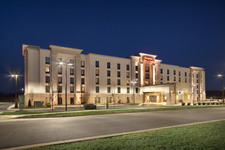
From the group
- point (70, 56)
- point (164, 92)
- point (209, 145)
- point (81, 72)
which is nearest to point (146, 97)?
point (164, 92)

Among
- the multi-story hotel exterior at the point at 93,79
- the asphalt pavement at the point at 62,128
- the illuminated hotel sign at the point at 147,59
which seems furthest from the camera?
the illuminated hotel sign at the point at 147,59

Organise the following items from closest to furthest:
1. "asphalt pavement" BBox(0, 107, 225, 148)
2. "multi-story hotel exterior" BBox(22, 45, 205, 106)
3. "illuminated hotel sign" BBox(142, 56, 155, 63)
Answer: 1. "asphalt pavement" BBox(0, 107, 225, 148)
2. "multi-story hotel exterior" BBox(22, 45, 205, 106)
3. "illuminated hotel sign" BBox(142, 56, 155, 63)

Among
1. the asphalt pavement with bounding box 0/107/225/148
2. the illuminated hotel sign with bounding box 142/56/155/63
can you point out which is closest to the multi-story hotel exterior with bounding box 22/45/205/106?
the illuminated hotel sign with bounding box 142/56/155/63

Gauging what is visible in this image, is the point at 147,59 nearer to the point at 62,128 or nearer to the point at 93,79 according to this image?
the point at 93,79

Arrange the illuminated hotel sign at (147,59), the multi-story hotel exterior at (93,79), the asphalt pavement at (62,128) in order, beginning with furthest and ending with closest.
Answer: the illuminated hotel sign at (147,59), the multi-story hotel exterior at (93,79), the asphalt pavement at (62,128)

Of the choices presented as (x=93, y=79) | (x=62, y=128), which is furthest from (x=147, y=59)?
(x=62, y=128)

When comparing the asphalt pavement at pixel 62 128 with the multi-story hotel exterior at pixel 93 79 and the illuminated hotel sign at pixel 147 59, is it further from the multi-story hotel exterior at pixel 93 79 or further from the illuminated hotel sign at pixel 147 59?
the illuminated hotel sign at pixel 147 59

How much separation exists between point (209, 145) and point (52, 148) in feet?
19.4

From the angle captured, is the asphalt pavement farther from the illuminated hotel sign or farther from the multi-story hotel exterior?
the illuminated hotel sign

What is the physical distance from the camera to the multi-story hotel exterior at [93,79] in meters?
46.4

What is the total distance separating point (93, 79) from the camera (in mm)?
53531

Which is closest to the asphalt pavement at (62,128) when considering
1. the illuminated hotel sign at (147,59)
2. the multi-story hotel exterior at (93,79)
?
the multi-story hotel exterior at (93,79)

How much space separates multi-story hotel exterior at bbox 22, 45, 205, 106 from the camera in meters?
46.4

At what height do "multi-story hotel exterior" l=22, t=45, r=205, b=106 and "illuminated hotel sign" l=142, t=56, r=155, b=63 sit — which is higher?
"illuminated hotel sign" l=142, t=56, r=155, b=63
